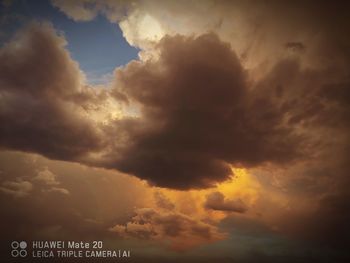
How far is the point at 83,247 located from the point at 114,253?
1706 mm

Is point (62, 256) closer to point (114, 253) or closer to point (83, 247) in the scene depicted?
point (83, 247)

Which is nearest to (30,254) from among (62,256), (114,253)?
(62,256)

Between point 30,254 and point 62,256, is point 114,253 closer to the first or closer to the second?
point 62,256

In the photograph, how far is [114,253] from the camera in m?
19.8

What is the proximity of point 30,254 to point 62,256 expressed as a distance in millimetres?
1649

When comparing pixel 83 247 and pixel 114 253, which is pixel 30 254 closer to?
pixel 83 247

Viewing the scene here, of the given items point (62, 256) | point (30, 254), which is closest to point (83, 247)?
point (62, 256)

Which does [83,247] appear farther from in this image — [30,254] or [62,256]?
[30,254]

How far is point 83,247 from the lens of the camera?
64.7 ft

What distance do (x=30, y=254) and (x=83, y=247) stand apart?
8.94 ft

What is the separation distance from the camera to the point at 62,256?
19.4m

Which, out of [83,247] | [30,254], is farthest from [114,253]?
[30,254]
